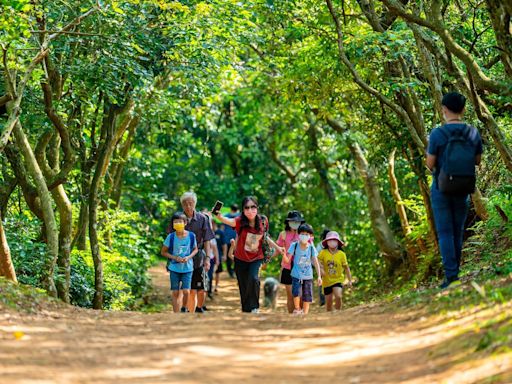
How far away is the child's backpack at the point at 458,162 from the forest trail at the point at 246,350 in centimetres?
152

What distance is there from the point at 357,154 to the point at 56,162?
348 inches

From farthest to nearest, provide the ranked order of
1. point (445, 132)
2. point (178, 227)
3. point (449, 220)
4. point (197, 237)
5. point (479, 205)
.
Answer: point (479, 205) < point (197, 237) < point (178, 227) < point (449, 220) < point (445, 132)

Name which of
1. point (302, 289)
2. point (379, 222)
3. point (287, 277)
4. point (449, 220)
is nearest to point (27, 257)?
point (287, 277)

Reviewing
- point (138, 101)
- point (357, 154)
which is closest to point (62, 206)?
point (138, 101)

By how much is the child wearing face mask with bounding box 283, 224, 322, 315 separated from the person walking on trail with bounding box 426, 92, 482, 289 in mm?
4080

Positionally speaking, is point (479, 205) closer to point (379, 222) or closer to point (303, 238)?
point (303, 238)

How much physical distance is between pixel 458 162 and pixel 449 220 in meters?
0.71

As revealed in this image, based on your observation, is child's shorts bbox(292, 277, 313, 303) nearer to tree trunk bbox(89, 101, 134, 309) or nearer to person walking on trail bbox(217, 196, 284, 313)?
person walking on trail bbox(217, 196, 284, 313)

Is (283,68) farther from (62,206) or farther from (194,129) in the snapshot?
(194,129)

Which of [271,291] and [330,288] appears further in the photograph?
[271,291]

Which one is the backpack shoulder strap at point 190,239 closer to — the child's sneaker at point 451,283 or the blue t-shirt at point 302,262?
the blue t-shirt at point 302,262

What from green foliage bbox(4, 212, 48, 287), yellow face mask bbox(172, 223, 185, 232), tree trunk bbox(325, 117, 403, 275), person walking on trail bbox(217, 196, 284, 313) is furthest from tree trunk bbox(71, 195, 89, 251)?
tree trunk bbox(325, 117, 403, 275)

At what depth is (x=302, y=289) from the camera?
15.0 metres

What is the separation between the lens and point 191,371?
7523mm
